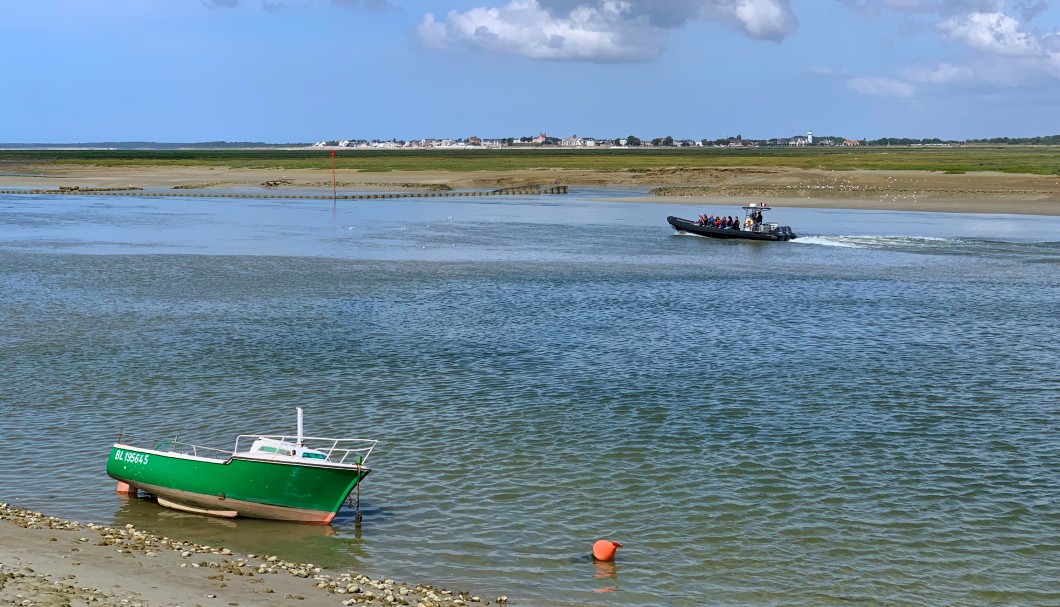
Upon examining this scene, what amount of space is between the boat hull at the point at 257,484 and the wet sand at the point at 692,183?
8210 cm

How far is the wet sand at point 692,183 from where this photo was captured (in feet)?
322

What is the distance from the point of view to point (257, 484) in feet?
56.6

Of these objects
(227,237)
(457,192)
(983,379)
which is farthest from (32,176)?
(983,379)

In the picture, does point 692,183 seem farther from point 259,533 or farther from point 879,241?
point 259,533

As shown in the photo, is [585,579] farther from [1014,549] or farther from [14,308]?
[14,308]

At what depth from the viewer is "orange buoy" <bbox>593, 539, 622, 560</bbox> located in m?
15.9

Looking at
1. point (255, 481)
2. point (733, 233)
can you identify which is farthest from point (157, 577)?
point (733, 233)

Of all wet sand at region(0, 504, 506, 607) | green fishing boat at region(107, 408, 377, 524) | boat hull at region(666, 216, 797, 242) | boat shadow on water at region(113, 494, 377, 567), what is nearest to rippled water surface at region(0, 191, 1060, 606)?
boat shadow on water at region(113, 494, 377, 567)

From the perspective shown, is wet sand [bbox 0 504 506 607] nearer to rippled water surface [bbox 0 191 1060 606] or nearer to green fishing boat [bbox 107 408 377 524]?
rippled water surface [bbox 0 191 1060 606]

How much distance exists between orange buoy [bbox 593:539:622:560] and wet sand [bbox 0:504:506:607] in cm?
202

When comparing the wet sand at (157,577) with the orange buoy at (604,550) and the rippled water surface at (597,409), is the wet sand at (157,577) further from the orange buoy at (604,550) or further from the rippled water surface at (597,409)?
the orange buoy at (604,550)

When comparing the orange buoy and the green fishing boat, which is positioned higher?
the green fishing boat

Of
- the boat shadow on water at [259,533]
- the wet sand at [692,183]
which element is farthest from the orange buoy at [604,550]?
the wet sand at [692,183]

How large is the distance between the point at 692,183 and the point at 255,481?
109 metres
